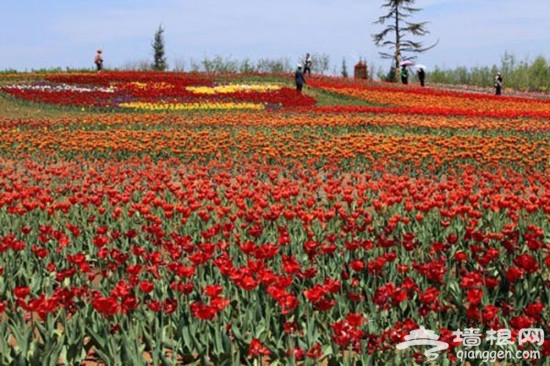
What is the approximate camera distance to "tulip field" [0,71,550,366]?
4.15 meters

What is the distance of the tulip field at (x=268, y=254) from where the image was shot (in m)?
4.15

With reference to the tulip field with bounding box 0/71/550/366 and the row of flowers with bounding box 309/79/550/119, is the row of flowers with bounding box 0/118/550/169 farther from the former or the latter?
the row of flowers with bounding box 309/79/550/119
